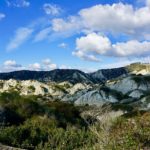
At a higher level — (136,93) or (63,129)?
(136,93)

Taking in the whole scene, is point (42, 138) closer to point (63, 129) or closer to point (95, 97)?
point (63, 129)

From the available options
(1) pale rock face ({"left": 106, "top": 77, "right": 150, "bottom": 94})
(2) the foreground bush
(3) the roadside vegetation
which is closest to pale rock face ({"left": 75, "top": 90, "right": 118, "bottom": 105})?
(1) pale rock face ({"left": 106, "top": 77, "right": 150, "bottom": 94})

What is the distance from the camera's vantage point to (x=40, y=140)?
148 feet

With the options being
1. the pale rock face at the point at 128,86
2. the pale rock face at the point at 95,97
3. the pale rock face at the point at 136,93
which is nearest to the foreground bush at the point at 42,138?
the pale rock face at the point at 95,97

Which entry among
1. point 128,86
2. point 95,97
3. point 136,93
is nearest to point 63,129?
point 95,97

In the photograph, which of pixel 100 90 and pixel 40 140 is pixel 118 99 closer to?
pixel 100 90

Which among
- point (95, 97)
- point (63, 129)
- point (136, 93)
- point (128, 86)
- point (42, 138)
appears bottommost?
point (42, 138)

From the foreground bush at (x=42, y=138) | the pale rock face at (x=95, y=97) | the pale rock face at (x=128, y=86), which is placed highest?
the pale rock face at (x=128, y=86)

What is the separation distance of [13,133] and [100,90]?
10986cm

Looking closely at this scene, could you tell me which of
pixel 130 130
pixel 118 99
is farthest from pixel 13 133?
pixel 118 99

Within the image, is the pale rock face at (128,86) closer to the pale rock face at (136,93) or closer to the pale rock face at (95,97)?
the pale rock face at (136,93)

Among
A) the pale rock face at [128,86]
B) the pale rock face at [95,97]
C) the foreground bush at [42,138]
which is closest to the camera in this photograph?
the foreground bush at [42,138]

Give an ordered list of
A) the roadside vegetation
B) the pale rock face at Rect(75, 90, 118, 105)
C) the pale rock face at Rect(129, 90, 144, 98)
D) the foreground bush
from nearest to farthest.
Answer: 1. the roadside vegetation
2. the foreground bush
3. the pale rock face at Rect(129, 90, 144, 98)
4. the pale rock face at Rect(75, 90, 118, 105)

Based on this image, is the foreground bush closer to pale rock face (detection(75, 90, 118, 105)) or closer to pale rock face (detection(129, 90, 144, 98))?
pale rock face (detection(75, 90, 118, 105))
